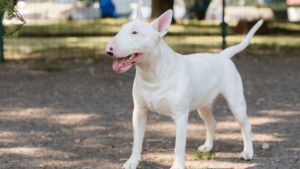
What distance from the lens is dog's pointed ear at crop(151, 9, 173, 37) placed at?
308cm

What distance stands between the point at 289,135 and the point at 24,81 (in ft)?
17.8

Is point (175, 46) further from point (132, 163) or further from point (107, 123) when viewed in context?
point (132, 163)

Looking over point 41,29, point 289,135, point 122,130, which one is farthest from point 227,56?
point 41,29

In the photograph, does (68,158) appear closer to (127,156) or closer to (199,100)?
(127,156)

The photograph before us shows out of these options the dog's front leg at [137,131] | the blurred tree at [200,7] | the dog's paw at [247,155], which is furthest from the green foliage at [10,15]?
the blurred tree at [200,7]

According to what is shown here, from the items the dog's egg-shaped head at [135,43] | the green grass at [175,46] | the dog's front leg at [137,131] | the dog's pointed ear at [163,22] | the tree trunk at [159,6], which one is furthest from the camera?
the tree trunk at [159,6]

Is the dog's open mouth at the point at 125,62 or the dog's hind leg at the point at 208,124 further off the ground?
the dog's open mouth at the point at 125,62

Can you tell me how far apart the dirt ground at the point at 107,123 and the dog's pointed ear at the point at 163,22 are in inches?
58.1

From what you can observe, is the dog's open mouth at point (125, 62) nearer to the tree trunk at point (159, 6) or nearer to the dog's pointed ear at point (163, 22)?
the dog's pointed ear at point (163, 22)

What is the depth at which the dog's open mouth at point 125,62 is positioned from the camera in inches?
114

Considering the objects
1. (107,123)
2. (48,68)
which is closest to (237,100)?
(107,123)

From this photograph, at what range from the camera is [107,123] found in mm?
5316

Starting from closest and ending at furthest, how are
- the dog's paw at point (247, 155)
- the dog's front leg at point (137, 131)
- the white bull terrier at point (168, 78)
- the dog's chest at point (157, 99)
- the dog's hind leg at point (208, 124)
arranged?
the white bull terrier at point (168, 78), the dog's chest at point (157, 99), the dog's front leg at point (137, 131), the dog's paw at point (247, 155), the dog's hind leg at point (208, 124)

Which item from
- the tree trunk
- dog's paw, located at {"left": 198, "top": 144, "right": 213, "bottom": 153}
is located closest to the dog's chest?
dog's paw, located at {"left": 198, "top": 144, "right": 213, "bottom": 153}
